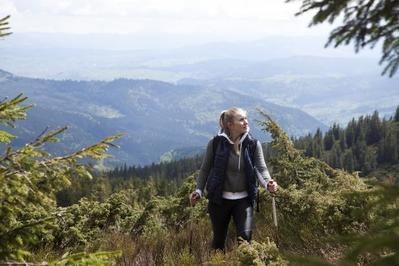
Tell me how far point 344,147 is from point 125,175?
6480cm

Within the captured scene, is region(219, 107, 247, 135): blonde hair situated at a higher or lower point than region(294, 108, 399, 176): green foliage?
higher

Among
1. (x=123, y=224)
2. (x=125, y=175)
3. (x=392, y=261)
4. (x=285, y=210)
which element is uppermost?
(x=392, y=261)

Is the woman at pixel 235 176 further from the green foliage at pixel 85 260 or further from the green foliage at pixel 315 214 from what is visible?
the green foliage at pixel 85 260

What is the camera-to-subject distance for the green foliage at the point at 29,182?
3.69 m

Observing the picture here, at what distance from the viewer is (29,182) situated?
12.3ft

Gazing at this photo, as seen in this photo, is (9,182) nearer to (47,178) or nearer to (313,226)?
(47,178)

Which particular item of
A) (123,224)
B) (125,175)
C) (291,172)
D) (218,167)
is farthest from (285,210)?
(125,175)

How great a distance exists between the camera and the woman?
6816 mm

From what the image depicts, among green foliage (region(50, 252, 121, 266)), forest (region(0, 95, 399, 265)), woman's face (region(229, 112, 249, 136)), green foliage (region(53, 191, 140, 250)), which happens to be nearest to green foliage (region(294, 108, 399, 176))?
green foliage (region(53, 191, 140, 250))

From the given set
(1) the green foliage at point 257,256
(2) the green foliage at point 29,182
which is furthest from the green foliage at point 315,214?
(2) the green foliage at point 29,182

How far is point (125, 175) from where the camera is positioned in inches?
5846

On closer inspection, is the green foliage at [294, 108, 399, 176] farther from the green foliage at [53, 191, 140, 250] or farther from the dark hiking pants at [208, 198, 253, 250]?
the dark hiking pants at [208, 198, 253, 250]

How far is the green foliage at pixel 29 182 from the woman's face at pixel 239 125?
2.79 metres

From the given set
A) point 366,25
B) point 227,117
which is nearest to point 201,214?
point 227,117
